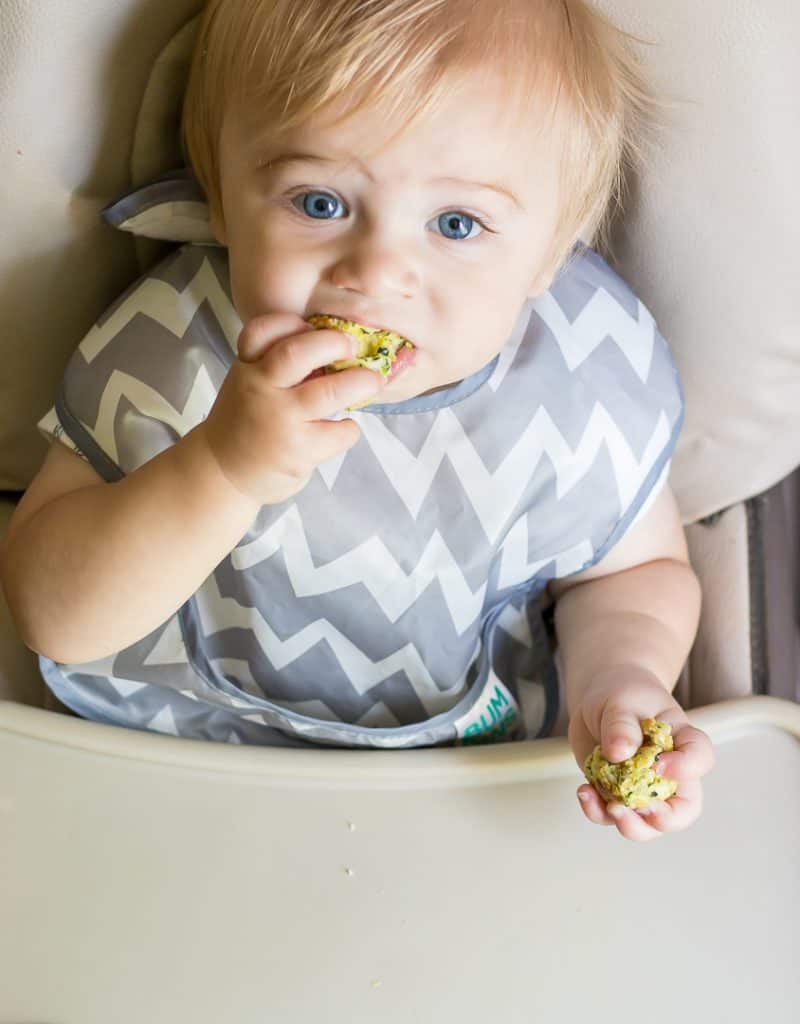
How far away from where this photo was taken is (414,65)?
64 centimetres

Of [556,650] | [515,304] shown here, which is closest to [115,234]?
[515,304]

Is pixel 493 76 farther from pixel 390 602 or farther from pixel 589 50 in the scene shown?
pixel 390 602

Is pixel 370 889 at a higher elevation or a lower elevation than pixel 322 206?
lower

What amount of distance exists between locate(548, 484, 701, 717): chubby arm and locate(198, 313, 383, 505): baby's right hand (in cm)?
30

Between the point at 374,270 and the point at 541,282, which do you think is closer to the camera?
the point at 374,270

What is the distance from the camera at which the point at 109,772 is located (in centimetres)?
77

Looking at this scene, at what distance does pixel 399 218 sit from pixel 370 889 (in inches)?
15.6

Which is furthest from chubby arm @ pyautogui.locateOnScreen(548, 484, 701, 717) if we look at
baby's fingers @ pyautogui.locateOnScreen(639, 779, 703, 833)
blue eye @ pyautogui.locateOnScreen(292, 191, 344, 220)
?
blue eye @ pyautogui.locateOnScreen(292, 191, 344, 220)

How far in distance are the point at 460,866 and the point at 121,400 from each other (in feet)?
1.18

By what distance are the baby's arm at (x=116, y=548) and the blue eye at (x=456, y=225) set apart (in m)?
0.17

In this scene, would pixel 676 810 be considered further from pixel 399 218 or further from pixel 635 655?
pixel 399 218

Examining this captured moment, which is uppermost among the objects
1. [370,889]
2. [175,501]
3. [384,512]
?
[175,501]

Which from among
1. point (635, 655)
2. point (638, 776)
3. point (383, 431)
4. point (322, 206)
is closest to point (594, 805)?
point (638, 776)

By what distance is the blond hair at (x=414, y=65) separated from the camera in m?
0.64
